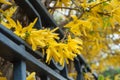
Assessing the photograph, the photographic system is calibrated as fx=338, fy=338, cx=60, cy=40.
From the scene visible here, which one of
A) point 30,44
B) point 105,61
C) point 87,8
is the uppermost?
point 87,8

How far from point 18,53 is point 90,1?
0.68 metres

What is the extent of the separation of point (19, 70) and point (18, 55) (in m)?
0.05

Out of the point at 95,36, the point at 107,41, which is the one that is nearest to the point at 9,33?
the point at 95,36

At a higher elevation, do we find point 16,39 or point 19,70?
point 16,39

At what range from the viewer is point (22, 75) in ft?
3.91

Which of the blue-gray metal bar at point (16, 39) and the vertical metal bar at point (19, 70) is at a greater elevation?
the blue-gray metal bar at point (16, 39)

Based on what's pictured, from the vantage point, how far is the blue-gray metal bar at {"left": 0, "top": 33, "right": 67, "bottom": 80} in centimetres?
110

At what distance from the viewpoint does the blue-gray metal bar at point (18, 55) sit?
110 cm

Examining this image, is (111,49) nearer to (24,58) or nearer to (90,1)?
(90,1)

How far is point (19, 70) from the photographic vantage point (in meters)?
1.20

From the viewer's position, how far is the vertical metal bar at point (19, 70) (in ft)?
3.90

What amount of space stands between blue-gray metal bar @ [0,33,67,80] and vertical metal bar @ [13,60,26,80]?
19mm

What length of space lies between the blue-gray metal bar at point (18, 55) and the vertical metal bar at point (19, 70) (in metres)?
0.02

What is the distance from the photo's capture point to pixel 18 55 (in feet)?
3.92
